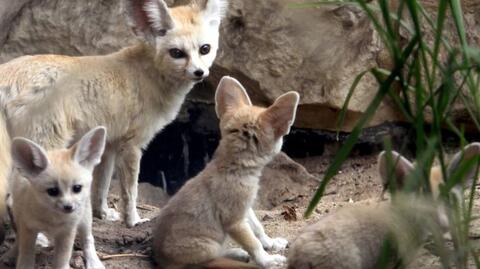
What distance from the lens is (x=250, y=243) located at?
4.46 meters

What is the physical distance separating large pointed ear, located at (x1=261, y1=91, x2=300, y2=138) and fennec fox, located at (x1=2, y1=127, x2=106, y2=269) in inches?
31.6

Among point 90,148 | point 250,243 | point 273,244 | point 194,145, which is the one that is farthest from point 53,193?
point 194,145

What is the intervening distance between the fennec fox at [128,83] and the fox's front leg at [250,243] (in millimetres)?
1241

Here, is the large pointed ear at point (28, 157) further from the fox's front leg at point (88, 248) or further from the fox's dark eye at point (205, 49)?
the fox's dark eye at point (205, 49)

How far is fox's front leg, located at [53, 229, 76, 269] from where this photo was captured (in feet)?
14.6

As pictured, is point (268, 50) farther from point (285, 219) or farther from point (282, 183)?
point (285, 219)

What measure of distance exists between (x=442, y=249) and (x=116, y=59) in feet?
11.3

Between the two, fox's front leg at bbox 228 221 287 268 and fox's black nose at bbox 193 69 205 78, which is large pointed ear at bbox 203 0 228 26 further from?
fox's front leg at bbox 228 221 287 268

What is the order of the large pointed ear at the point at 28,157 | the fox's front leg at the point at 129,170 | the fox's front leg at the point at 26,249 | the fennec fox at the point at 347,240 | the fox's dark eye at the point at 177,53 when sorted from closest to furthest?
the fennec fox at the point at 347,240
the large pointed ear at the point at 28,157
the fox's front leg at the point at 26,249
the fox's front leg at the point at 129,170
the fox's dark eye at the point at 177,53

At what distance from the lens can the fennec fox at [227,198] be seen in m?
4.45

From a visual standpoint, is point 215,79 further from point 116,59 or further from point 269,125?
point 269,125

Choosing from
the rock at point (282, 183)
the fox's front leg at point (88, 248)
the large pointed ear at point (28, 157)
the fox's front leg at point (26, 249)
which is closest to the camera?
the large pointed ear at point (28, 157)

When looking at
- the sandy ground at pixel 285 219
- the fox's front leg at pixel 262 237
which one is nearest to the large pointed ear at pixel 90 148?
the sandy ground at pixel 285 219

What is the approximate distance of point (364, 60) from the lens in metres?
6.93
